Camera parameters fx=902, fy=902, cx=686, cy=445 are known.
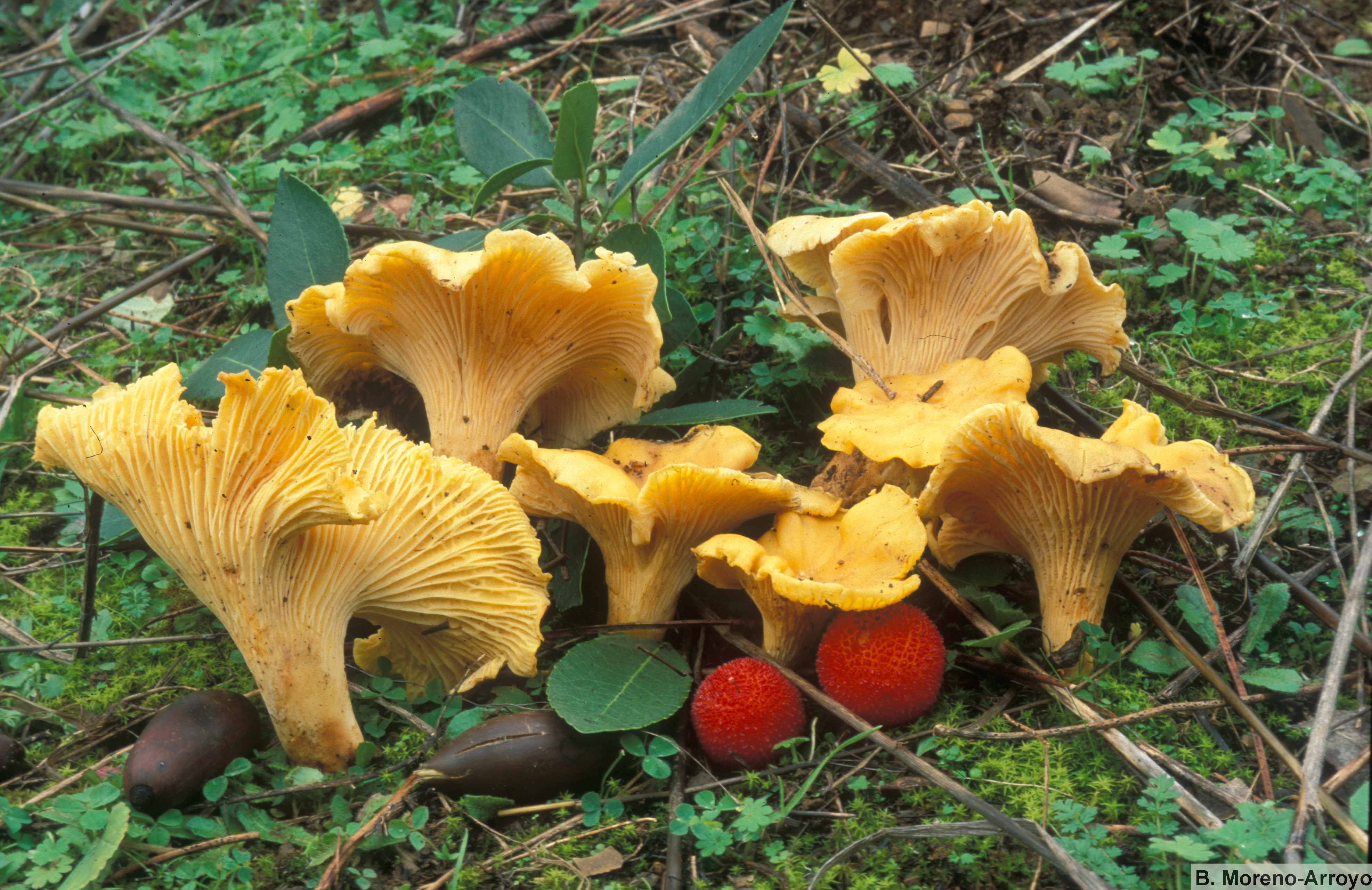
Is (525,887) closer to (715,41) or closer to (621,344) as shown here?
(621,344)

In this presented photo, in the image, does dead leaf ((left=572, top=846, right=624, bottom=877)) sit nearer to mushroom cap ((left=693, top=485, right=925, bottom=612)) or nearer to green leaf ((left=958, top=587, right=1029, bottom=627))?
mushroom cap ((left=693, top=485, right=925, bottom=612))

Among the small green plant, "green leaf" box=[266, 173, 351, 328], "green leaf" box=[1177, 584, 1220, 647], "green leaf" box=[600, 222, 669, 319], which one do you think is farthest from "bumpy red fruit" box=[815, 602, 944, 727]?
the small green plant

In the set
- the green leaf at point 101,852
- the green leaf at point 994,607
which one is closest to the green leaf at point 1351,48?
the green leaf at point 994,607

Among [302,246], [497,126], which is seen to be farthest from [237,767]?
[497,126]

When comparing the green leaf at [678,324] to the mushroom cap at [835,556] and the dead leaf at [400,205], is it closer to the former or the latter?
the mushroom cap at [835,556]

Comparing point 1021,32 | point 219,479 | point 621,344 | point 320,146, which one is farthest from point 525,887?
point 1021,32
